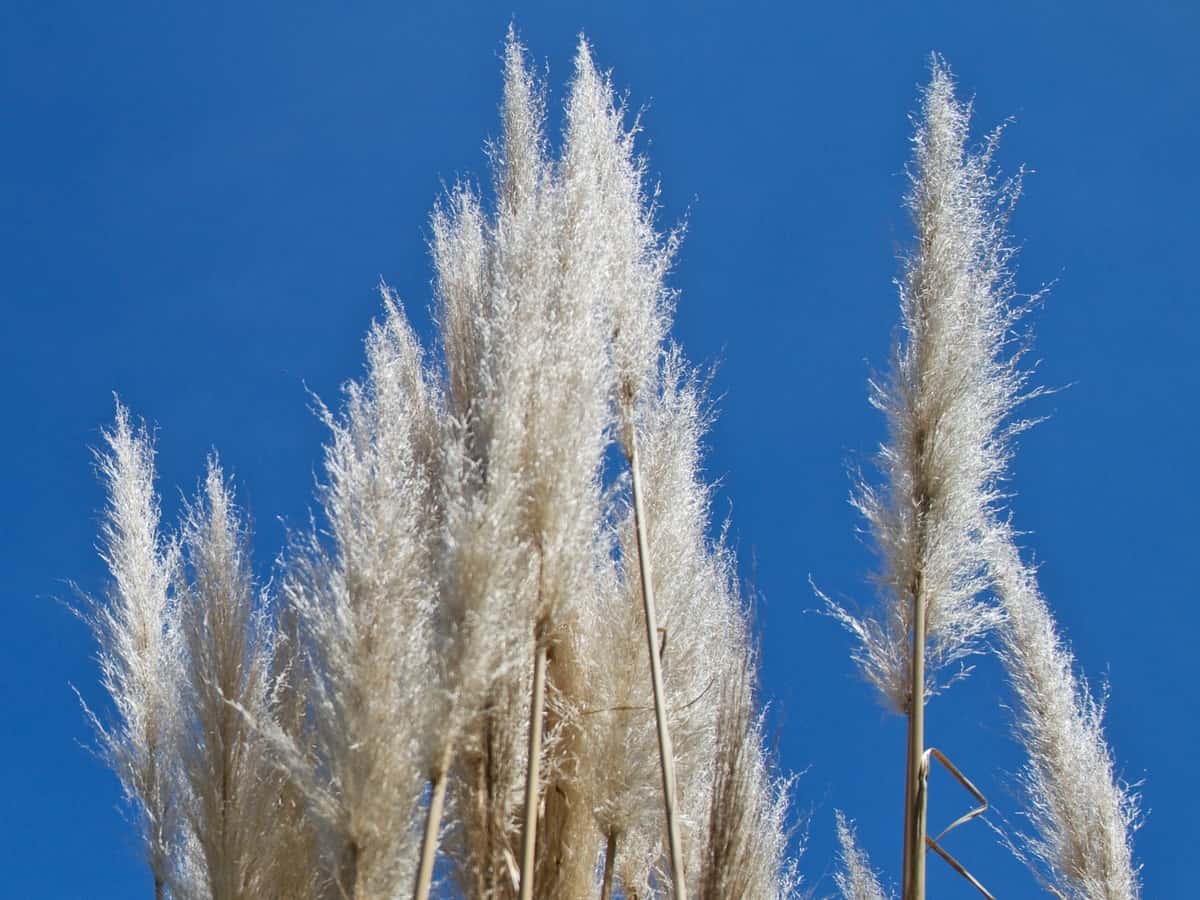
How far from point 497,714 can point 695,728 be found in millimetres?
543

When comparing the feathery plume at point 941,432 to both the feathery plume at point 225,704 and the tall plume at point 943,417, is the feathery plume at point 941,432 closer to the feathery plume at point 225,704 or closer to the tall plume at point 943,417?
the tall plume at point 943,417

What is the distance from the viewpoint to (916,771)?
2295 millimetres

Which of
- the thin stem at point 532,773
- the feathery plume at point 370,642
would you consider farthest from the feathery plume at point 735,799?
the feathery plume at point 370,642

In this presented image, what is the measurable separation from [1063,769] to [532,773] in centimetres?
163

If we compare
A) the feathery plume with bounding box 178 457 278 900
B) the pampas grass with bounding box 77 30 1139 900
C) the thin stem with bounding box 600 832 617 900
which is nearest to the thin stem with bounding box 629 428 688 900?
the pampas grass with bounding box 77 30 1139 900

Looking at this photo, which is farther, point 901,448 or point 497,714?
point 901,448

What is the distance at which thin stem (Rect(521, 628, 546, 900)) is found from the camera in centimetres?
194

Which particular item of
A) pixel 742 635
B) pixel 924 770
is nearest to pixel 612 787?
pixel 742 635

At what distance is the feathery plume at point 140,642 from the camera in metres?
2.83

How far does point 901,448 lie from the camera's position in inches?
102

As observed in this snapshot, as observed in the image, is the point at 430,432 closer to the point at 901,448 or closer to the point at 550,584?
the point at 550,584

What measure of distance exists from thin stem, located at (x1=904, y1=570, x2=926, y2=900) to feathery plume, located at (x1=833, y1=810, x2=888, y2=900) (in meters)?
1.15

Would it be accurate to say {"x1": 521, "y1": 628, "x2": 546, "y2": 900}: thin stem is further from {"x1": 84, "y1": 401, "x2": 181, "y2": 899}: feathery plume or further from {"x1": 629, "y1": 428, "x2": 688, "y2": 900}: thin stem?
{"x1": 84, "y1": 401, "x2": 181, "y2": 899}: feathery plume

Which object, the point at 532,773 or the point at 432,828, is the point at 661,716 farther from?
the point at 432,828
